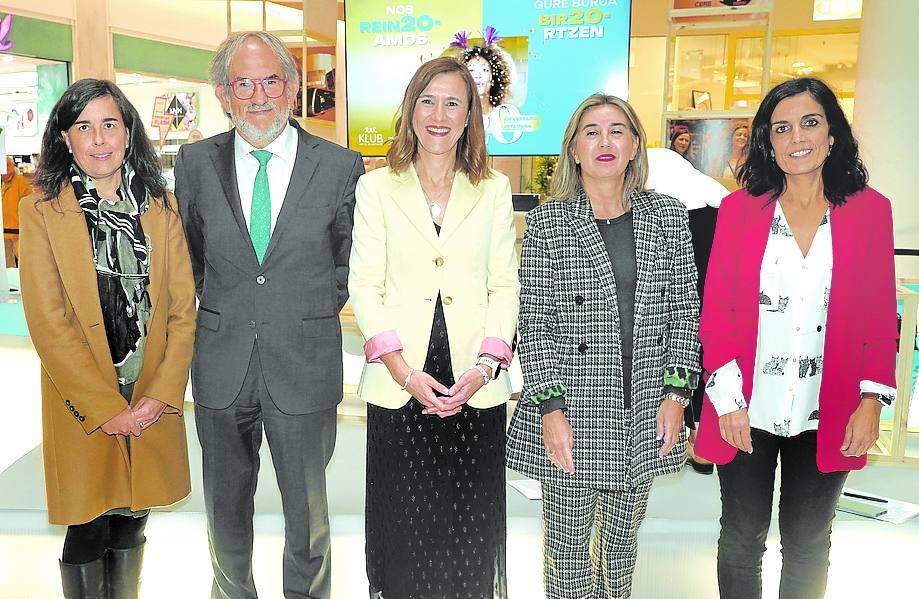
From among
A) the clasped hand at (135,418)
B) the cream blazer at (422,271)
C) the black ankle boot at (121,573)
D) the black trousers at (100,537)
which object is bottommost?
the black ankle boot at (121,573)

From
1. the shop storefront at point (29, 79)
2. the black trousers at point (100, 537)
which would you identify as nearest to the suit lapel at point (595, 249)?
the black trousers at point (100, 537)

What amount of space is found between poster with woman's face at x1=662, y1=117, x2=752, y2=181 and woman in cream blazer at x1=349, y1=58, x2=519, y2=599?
2.79 metres

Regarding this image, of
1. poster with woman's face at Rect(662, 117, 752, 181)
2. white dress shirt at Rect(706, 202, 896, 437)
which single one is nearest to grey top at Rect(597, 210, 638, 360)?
white dress shirt at Rect(706, 202, 896, 437)

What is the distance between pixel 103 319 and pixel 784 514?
6.69ft

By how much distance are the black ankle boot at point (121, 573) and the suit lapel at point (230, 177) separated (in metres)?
1.05

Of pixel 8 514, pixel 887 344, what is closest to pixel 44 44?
pixel 8 514

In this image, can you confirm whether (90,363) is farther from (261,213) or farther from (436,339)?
(436,339)

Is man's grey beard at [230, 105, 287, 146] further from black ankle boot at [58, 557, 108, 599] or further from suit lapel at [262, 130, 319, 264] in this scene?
black ankle boot at [58, 557, 108, 599]

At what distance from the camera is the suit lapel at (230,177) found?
221cm

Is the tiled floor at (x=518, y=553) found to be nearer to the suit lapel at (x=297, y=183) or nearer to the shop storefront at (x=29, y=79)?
the suit lapel at (x=297, y=183)

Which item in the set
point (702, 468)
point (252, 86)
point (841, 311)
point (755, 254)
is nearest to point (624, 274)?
point (755, 254)

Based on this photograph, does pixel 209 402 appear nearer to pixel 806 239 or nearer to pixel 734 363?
pixel 734 363

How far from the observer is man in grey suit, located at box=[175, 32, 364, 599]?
2.22 m

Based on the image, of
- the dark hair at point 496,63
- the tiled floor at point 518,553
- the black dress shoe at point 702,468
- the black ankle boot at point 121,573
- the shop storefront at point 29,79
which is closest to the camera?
the black ankle boot at point 121,573
